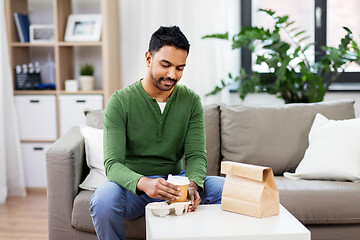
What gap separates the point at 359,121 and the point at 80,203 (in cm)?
144

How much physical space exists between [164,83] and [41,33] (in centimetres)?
218

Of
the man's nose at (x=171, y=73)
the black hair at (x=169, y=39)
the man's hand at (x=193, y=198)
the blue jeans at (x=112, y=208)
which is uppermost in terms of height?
the black hair at (x=169, y=39)

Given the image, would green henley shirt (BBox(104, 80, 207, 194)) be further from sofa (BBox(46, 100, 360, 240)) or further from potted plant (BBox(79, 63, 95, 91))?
potted plant (BBox(79, 63, 95, 91))

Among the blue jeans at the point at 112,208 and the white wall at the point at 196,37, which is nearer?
the blue jeans at the point at 112,208

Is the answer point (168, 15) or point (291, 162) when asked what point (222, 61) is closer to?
point (168, 15)

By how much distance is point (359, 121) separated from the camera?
267 cm

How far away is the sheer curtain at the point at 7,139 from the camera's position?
3695 millimetres

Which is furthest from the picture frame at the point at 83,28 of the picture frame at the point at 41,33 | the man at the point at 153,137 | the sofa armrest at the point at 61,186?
the man at the point at 153,137

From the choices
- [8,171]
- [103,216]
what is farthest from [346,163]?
[8,171]

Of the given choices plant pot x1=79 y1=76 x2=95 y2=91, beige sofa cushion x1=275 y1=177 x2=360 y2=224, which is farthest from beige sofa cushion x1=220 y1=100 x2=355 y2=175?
plant pot x1=79 y1=76 x2=95 y2=91

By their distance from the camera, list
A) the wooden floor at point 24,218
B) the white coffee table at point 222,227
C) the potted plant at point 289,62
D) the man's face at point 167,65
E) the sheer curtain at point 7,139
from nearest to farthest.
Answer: the white coffee table at point 222,227
the man's face at point 167,65
the wooden floor at point 24,218
the potted plant at point 289,62
the sheer curtain at point 7,139

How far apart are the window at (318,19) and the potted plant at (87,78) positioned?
3.82ft

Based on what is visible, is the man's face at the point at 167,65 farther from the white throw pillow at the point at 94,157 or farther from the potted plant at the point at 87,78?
the potted plant at the point at 87,78

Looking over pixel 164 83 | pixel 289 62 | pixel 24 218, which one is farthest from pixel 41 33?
pixel 164 83
